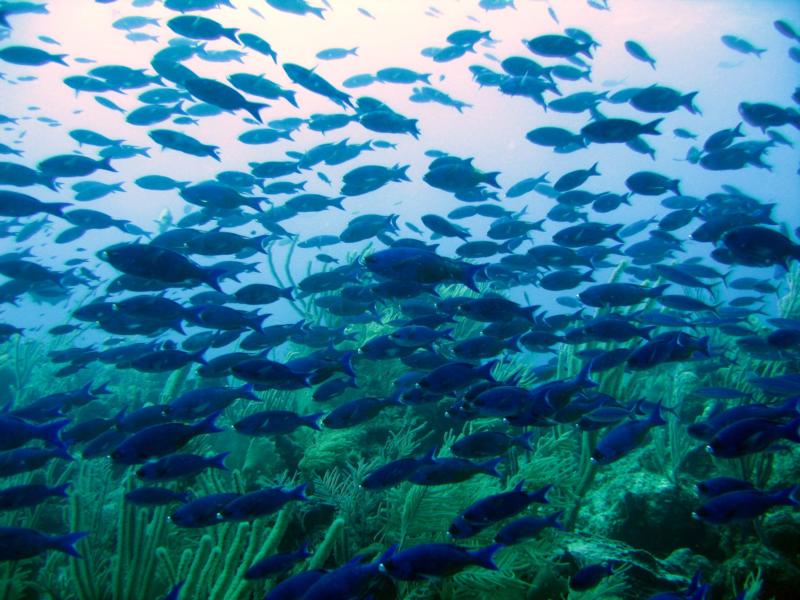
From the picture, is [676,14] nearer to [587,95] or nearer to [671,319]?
[587,95]

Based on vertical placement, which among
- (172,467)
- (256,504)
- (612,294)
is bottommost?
(172,467)

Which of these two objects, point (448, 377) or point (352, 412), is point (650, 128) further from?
point (352, 412)

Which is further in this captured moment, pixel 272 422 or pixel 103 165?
pixel 103 165

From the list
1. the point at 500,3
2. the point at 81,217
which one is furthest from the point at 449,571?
the point at 500,3

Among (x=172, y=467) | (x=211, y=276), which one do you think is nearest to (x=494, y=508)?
(x=172, y=467)

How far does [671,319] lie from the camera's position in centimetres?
613

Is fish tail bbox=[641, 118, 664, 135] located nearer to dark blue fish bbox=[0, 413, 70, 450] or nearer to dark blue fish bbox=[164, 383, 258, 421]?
dark blue fish bbox=[164, 383, 258, 421]

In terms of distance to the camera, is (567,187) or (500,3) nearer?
(567,187)

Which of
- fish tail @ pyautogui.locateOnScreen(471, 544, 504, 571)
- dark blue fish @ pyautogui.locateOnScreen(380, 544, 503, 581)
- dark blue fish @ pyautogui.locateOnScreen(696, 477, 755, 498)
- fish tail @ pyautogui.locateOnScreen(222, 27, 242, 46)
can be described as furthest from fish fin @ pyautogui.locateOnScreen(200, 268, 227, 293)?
dark blue fish @ pyautogui.locateOnScreen(696, 477, 755, 498)

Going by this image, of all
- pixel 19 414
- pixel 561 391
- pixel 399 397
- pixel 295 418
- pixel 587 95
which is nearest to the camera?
pixel 561 391

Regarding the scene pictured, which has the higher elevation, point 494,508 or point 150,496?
point 494,508

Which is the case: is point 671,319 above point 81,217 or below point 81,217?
above

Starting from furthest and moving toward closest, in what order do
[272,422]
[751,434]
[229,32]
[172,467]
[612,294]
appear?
[229,32], [612,294], [272,422], [172,467], [751,434]

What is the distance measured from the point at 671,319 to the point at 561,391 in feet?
11.0
